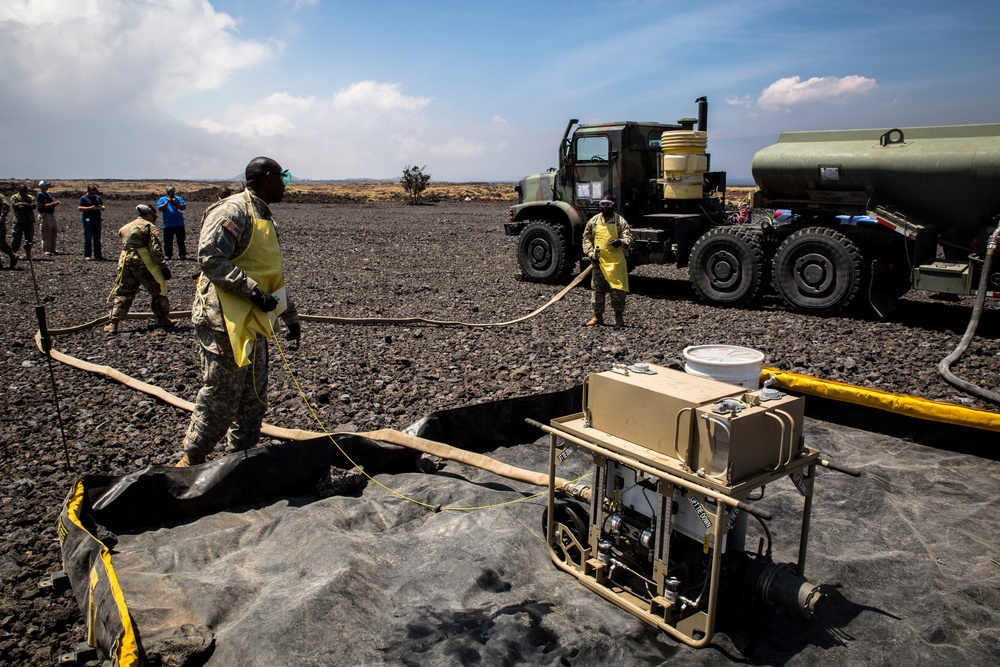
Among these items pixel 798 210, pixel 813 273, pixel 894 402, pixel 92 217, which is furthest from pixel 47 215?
pixel 894 402

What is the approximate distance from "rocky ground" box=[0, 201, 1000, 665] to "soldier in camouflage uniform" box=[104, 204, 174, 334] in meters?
0.30

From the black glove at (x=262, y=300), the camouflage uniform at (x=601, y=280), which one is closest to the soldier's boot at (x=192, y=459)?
the black glove at (x=262, y=300)

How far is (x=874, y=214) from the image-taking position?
29.2 feet

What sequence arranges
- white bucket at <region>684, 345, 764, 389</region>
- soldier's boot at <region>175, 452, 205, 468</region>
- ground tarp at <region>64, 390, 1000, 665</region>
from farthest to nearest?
soldier's boot at <region>175, 452, 205, 468</region>, white bucket at <region>684, 345, 764, 389</region>, ground tarp at <region>64, 390, 1000, 665</region>

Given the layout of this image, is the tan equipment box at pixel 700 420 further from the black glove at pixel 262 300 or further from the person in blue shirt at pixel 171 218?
the person in blue shirt at pixel 171 218

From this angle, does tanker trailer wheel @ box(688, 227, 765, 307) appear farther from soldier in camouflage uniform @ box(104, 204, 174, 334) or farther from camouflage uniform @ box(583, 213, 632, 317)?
soldier in camouflage uniform @ box(104, 204, 174, 334)

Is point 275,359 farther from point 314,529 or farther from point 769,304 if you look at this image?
point 769,304

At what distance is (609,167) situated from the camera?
11172 mm

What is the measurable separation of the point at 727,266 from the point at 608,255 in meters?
2.45

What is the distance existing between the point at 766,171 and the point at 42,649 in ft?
30.5

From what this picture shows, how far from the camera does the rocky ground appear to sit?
4.21m

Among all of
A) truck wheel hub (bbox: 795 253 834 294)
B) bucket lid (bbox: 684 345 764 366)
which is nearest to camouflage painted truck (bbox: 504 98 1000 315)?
truck wheel hub (bbox: 795 253 834 294)

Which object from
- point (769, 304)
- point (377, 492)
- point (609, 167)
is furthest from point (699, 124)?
point (377, 492)

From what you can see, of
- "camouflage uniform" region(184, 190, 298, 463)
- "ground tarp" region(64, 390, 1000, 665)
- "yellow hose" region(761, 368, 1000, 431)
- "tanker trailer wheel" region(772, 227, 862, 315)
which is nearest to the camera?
"ground tarp" region(64, 390, 1000, 665)
